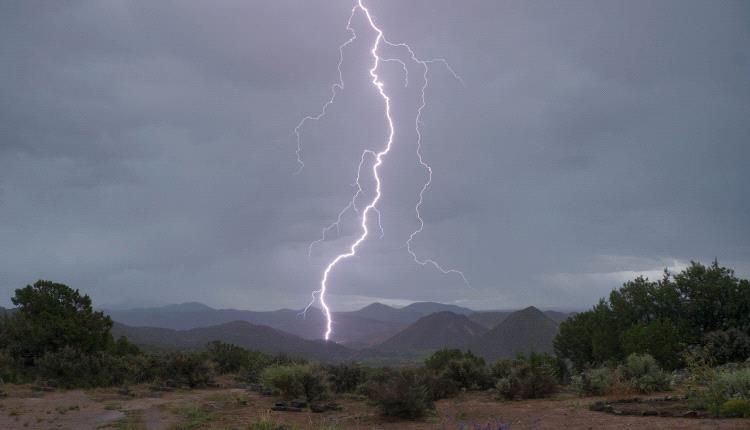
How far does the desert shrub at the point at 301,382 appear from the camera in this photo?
49.1 feet

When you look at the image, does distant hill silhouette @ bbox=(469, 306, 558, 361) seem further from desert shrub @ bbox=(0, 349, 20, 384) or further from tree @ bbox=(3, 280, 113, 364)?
desert shrub @ bbox=(0, 349, 20, 384)

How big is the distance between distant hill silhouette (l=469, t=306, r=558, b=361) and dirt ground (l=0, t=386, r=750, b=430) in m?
46.1

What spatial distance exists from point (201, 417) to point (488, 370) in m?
9.91

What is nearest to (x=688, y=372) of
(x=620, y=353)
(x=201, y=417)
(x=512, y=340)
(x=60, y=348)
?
(x=620, y=353)

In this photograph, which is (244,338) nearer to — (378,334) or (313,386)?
(378,334)

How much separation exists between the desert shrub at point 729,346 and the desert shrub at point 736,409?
12009 mm

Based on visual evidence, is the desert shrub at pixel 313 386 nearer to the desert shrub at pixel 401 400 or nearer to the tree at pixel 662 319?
the desert shrub at pixel 401 400

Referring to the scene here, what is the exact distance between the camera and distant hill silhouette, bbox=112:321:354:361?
63656mm

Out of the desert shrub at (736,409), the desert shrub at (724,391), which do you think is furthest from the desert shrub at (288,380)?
the desert shrub at (736,409)

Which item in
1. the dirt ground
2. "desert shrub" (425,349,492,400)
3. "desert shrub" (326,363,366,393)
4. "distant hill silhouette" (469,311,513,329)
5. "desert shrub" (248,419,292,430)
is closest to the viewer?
"desert shrub" (248,419,292,430)

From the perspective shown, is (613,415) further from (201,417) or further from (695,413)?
(201,417)

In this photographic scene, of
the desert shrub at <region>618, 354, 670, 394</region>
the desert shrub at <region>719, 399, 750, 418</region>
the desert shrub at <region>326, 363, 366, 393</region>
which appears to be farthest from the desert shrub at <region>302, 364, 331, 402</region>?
the desert shrub at <region>719, 399, 750, 418</region>

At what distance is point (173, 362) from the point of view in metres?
20.1

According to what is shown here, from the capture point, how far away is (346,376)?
60.0 ft
